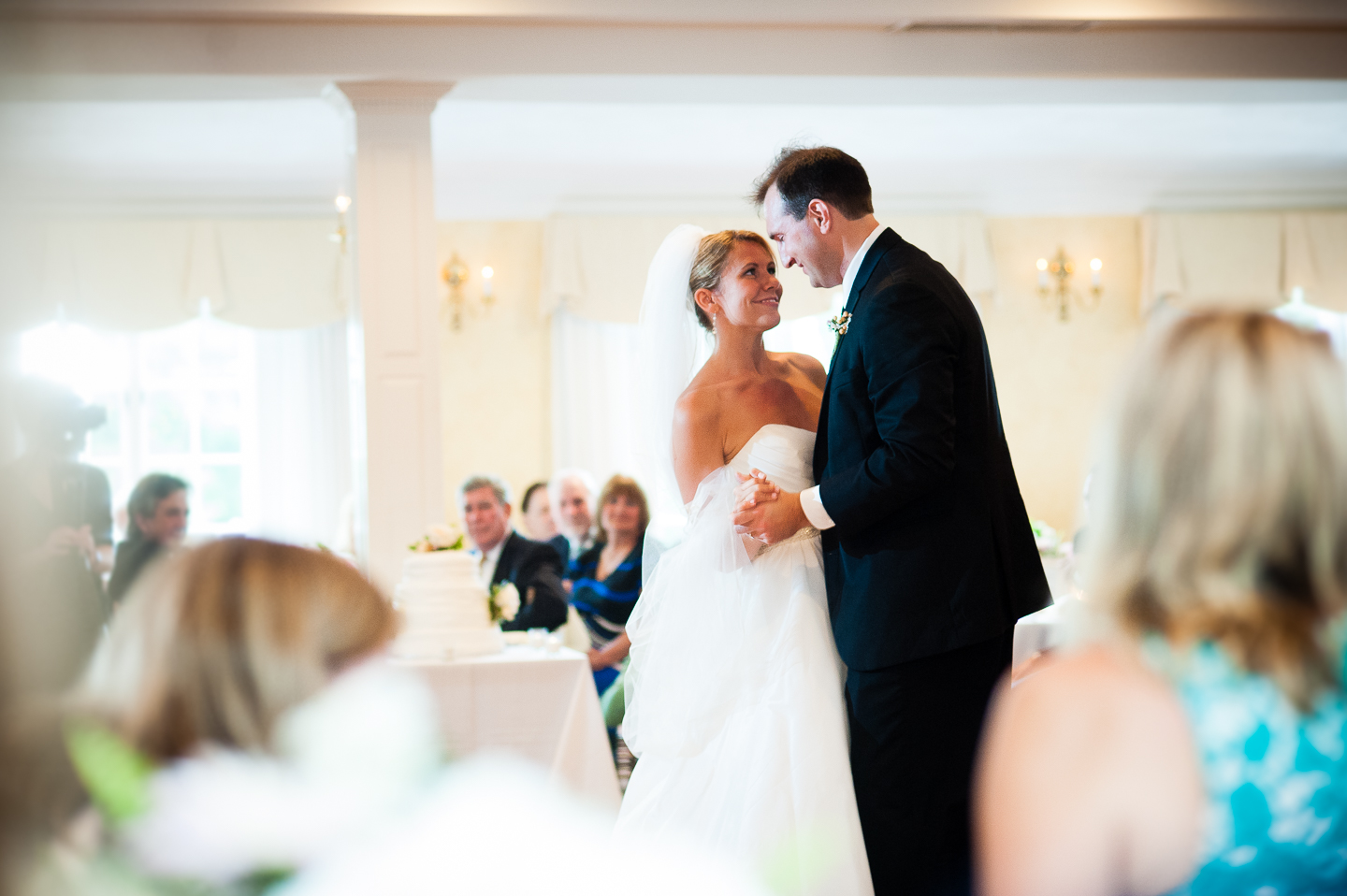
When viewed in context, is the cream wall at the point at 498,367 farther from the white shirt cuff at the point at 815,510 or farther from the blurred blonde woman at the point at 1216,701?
the blurred blonde woman at the point at 1216,701

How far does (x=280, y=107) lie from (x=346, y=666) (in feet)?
19.8

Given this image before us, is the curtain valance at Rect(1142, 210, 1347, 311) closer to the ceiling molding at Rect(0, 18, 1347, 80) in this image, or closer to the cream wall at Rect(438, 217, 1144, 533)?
the cream wall at Rect(438, 217, 1144, 533)

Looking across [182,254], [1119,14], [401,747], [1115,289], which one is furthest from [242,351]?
[401,747]

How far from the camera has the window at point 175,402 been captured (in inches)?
317

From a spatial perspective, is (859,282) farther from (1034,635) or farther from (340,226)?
(340,226)

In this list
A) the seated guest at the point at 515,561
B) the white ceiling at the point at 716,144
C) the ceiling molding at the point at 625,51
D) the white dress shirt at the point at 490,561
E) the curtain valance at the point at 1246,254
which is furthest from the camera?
the curtain valance at the point at 1246,254

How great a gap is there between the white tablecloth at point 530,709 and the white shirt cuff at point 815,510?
6.26 ft

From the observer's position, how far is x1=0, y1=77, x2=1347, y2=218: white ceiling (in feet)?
19.3

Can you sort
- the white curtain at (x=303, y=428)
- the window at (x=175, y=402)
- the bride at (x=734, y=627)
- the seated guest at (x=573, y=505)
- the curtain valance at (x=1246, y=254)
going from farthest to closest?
the curtain valance at (x=1246, y=254) < the white curtain at (x=303, y=428) < the window at (x=175, y=402) < the seated guest at (x=573, y=505) < the bride at (x=734, y=627)

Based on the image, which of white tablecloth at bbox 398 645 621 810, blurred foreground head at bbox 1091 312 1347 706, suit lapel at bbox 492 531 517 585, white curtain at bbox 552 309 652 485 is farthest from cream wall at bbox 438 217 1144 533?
blurred foreground head at bbox 1091 312 1347 706

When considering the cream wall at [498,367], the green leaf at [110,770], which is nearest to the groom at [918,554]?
the green leaf at [110,770]

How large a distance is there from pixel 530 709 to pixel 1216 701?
338 centimetres

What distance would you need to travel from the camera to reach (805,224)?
2605 mm

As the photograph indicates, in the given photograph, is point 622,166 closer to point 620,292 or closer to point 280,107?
point 620,292
